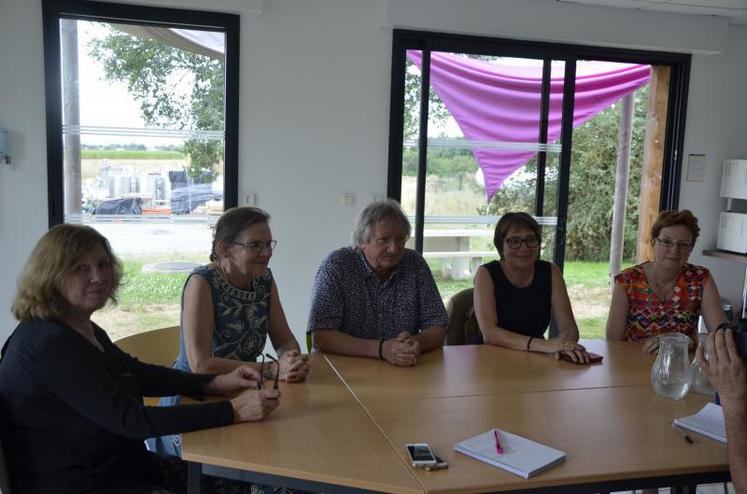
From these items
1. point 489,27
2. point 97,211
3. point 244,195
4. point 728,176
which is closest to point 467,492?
point 244,195

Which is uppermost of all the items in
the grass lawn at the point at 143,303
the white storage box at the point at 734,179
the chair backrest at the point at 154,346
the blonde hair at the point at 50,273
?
the white storage box at the point at 734,179

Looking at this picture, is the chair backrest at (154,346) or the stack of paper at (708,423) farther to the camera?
the chair backrest at (154,346)

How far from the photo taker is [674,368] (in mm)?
2027

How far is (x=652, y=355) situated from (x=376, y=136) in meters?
2.27

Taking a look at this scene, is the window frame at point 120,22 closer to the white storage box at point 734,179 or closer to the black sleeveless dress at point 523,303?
the black sleeveless dress at point 523,303

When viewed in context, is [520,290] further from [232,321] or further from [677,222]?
[232,321]

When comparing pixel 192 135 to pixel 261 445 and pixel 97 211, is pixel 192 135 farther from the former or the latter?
pixel 261 445

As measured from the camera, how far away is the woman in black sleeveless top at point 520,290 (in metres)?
2.82

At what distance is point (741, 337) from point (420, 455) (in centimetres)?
81

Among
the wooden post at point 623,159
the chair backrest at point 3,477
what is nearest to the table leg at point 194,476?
the chair backrest at point 3,477

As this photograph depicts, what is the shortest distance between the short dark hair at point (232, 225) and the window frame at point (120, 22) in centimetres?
177

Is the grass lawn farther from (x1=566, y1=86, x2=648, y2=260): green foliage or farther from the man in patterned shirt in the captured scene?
(x1=566, y1=86, x2=648, y2=260): green foliage

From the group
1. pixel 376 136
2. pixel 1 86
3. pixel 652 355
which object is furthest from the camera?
pixel 376 136

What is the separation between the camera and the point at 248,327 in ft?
7.82
